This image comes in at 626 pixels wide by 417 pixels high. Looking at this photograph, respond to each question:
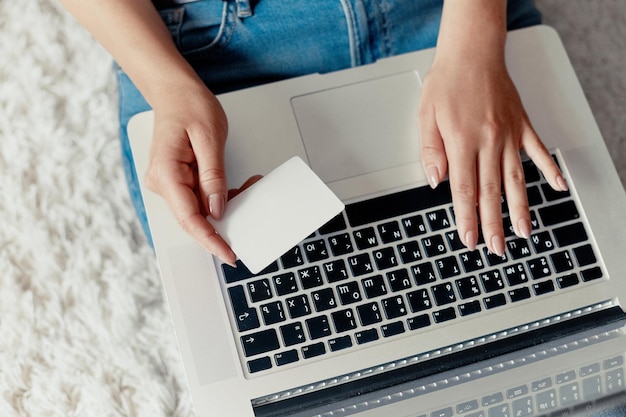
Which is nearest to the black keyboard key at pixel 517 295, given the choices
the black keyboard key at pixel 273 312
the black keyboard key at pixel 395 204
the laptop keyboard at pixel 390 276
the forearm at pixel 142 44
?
the laptop keyboard at pixel 390 276

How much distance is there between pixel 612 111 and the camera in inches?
37.7

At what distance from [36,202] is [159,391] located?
0.95ft

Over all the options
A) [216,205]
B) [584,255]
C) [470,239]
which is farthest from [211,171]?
[584,255]

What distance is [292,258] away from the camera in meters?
0.63

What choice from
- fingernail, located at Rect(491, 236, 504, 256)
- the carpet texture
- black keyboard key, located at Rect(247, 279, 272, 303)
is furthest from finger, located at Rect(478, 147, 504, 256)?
the carpet texture

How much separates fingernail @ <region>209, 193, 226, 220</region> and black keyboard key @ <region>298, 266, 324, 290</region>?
9 centimetres

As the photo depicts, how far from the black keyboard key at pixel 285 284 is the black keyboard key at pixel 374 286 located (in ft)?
0.20

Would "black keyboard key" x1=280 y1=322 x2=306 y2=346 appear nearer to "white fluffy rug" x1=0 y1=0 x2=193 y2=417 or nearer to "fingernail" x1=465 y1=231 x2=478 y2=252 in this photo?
"fingernail" x1=465 y1=231 x2=478 y2=252

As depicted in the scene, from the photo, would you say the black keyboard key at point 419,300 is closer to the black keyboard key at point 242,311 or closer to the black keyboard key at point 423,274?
the black keyboard key at point 423,274

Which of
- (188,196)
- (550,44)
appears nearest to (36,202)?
(188,196)

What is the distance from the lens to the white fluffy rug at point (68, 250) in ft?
2.76

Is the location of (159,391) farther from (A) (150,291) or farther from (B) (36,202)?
(B) (36,202)

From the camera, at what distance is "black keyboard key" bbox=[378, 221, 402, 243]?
64 cm

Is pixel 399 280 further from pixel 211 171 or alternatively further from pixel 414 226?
pixel 211 171
